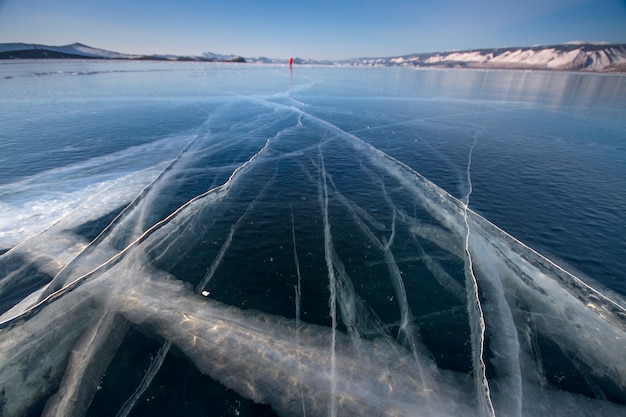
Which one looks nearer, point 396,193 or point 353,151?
point 396,193

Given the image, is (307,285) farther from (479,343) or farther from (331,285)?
(479,343)

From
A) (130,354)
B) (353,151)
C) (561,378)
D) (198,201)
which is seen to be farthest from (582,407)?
(353,151)

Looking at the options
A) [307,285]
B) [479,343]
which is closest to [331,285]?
[307,285]

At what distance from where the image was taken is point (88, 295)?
28.0 feet

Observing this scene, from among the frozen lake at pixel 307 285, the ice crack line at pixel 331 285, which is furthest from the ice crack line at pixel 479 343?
the ice crack line at pixel 331 285

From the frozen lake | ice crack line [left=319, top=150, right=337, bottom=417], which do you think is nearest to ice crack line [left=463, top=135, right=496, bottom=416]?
the frozen lake

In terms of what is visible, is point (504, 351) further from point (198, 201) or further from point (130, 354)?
point (198, 201)

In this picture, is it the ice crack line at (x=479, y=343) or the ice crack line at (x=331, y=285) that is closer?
the ice crack line at (x=479, y=343)

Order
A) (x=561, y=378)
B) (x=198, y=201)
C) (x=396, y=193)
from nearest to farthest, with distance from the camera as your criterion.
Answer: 1. (x=561, y=378)
2. (x=198, y=201)
3. (x=396, y=193)

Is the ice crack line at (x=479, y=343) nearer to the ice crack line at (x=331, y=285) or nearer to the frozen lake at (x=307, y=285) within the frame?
the frozen lake at (x=307, y=285)

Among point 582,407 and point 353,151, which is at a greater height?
point 353,151

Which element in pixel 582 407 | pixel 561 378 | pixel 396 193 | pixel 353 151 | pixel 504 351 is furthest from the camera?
pixel 353 151

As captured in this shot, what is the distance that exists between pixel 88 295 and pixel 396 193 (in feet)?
47.0

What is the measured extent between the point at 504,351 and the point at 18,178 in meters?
25.0
